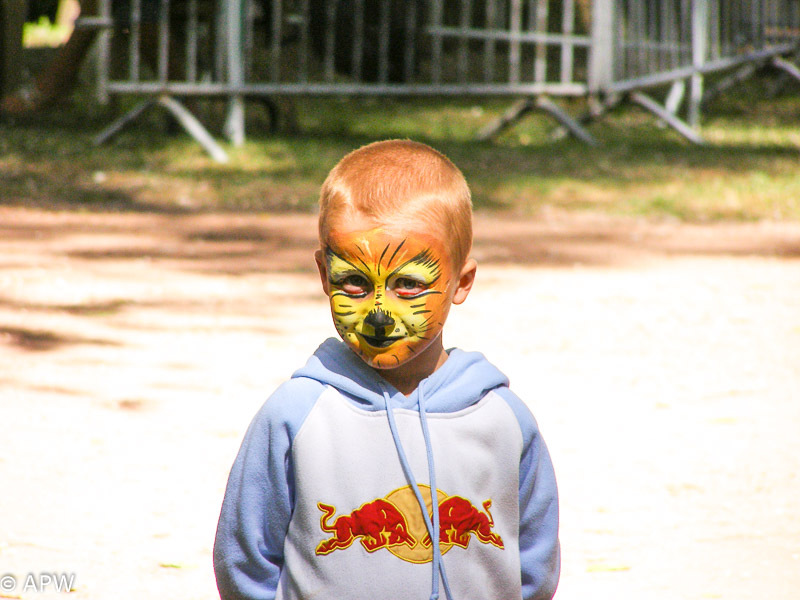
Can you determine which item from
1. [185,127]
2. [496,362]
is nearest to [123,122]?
[185,127]

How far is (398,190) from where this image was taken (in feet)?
5.46

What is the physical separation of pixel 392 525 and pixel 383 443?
0.12 metres

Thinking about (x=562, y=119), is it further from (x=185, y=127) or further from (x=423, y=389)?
(x=423, y=389)

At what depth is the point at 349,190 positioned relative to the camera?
1673 mm

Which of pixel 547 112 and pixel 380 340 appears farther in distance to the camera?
pixel 547 112

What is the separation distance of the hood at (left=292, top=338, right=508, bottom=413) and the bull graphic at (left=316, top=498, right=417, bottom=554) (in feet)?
0.49

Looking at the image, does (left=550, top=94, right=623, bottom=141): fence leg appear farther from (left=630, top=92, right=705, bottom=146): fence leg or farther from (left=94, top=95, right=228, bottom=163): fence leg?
(left=94, top=95, right=228, bottom=163): fence leg

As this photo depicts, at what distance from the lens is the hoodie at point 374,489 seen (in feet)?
5.38

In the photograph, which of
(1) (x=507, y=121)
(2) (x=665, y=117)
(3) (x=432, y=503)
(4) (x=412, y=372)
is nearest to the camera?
(3) (x=432, y=503)

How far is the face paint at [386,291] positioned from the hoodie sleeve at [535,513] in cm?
18

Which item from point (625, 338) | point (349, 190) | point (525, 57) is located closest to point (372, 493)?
point (349, 190)
